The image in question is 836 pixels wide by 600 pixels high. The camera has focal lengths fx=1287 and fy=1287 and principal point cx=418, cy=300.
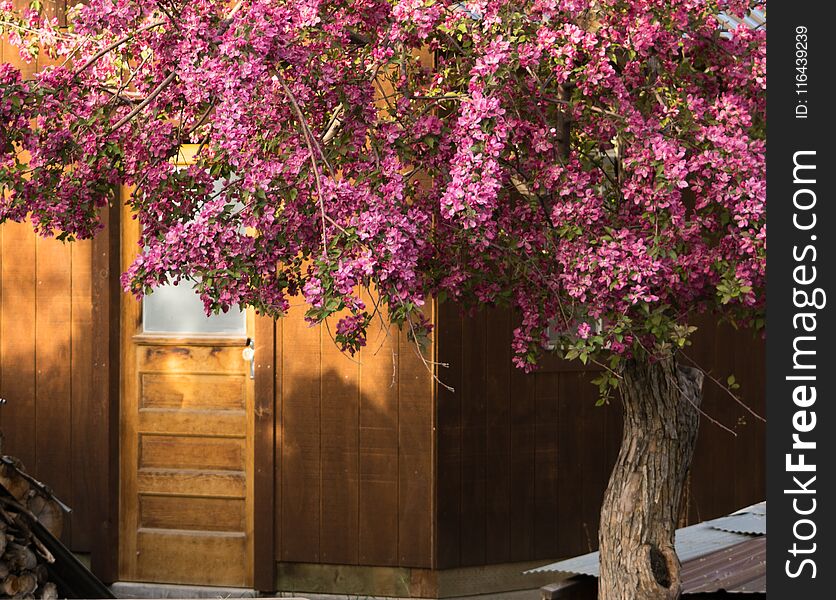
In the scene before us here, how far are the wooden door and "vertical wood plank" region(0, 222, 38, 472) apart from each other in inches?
20.7

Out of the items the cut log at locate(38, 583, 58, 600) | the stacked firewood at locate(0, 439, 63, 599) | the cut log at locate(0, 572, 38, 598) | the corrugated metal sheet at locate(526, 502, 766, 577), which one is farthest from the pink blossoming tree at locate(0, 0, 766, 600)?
the cut log at locate(38, 583, 58, 600)

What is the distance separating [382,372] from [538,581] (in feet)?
4.62

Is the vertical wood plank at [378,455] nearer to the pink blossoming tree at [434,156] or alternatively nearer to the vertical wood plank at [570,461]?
the vertical wood plank at [570,461]

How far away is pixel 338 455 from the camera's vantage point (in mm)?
6555

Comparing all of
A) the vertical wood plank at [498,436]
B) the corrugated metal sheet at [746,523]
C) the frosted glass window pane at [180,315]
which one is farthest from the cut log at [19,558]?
the corrugated metal sheet at [746,523]

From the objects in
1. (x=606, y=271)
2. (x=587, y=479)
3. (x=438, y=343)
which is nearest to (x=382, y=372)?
(x=438, y=343)

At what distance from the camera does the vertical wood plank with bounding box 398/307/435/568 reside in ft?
21.0

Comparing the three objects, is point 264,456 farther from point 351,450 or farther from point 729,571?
point 729,571

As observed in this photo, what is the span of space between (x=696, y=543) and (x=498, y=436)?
1136mm

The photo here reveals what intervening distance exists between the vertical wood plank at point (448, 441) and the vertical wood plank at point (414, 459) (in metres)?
0.04

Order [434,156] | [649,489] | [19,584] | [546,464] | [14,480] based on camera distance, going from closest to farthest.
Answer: [434,156], [649,489], [19,584], [14,480], [546,464]

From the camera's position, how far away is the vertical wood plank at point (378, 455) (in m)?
6.46

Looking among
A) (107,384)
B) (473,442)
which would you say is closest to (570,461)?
(473,442)

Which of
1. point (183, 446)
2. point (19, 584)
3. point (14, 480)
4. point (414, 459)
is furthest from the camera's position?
point (183, 446)
